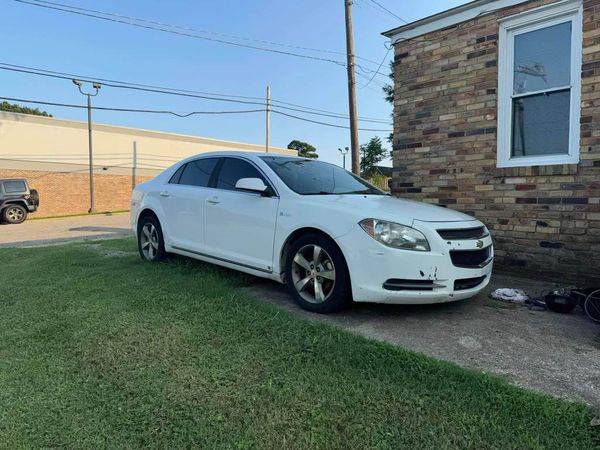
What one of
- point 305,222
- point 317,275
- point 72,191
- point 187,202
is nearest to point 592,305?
point 317,275

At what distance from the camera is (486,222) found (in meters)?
5.53

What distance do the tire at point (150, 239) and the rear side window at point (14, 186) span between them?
16.4 m

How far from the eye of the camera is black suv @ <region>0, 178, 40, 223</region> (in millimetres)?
18594

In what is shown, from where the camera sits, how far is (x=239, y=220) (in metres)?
4.45

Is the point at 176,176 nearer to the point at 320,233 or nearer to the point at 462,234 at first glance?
the point at 320,233

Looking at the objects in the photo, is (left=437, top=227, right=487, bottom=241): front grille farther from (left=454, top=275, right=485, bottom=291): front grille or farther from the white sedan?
(left=454, top=275, right=485, bottom=291): front grille

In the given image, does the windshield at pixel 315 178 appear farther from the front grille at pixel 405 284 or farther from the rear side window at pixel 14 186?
the rear side window at pixel 14 186

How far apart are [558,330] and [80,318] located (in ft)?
12.9

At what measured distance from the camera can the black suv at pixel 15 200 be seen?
18.6 meters

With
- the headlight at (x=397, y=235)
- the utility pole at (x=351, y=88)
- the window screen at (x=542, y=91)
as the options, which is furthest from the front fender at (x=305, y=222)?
the utility pole at (x=351, y=88)

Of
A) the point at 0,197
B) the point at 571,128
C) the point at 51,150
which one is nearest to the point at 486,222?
the point at 571,128

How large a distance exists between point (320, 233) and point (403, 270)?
78 centimetres

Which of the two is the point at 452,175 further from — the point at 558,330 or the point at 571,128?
the point at 558,330

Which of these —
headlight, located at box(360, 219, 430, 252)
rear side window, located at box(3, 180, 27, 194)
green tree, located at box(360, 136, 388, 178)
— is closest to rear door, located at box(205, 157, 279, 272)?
headlight, located at box(360, 219, 430, 252)
